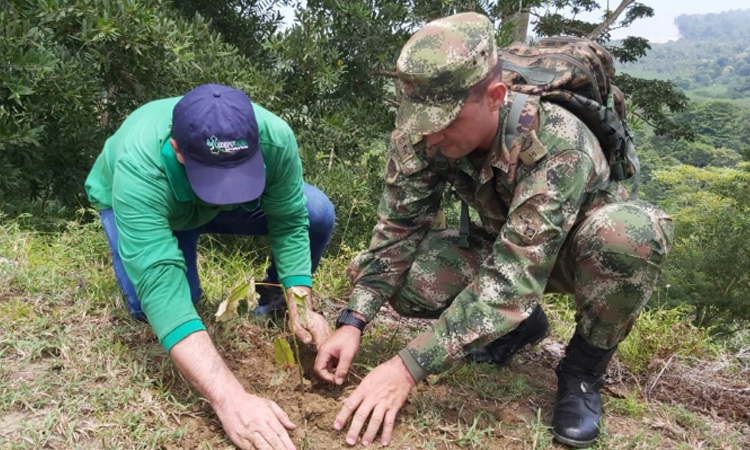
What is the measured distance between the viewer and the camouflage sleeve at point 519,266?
1918 mm

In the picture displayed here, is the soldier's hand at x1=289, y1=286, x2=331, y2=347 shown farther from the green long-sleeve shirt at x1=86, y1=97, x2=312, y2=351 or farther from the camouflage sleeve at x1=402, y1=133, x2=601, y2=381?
the camouflage sleeve at x1=402, y1=133, x2=601, y2=381

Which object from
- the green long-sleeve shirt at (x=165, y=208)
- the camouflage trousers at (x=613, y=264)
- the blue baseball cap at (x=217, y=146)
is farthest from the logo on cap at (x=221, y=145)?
the camouflage trousers at (x=613, y=264)

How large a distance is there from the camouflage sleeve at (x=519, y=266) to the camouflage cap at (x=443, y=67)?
1.18 ft

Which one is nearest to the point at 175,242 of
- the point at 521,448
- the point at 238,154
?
the point at 238,154

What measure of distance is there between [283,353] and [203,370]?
0.42 m

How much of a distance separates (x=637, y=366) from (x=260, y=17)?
388 centimetres

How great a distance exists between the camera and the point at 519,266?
6.31ft

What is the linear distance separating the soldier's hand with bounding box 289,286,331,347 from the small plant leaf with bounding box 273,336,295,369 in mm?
100

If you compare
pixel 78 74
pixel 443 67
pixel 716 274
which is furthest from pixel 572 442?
pixel 716 274

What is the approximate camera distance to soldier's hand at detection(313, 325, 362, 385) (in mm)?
2154

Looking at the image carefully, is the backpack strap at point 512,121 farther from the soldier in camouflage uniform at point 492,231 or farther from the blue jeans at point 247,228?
the blue jeans at point 247,228

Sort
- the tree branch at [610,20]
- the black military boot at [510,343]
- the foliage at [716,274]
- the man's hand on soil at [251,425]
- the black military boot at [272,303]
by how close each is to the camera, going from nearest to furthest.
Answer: the man's hand on soil at [251,425], the black military boot at [510,343], the black military boot at [272,303], the tree branch at [610,20], the foliage at [716,274]

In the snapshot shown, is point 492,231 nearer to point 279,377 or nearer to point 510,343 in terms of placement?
point 510,343

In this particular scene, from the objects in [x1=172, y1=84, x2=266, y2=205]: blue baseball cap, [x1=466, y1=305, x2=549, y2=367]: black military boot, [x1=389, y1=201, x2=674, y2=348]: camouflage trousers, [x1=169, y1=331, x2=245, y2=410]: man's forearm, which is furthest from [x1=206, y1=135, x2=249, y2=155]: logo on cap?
[x1=466, y1=305, x2=549, y2=367]: black military boot
